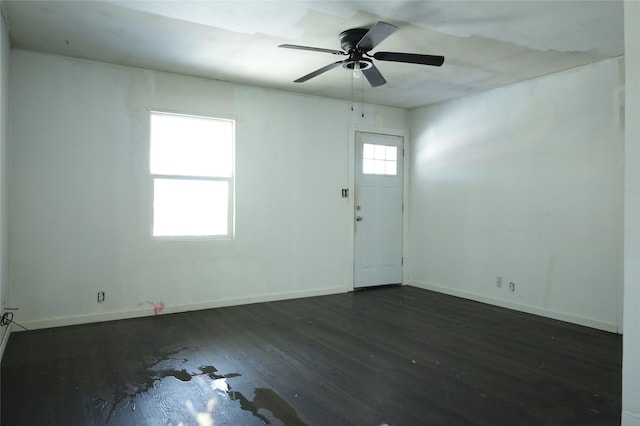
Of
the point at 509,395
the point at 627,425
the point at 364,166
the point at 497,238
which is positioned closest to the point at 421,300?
the point at 497,238

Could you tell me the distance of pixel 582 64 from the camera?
4.00 m

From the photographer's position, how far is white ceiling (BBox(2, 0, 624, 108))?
288 centimetres

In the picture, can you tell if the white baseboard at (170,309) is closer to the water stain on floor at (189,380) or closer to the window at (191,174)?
the window at (191,174)

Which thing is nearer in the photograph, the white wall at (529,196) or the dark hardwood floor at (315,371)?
the dark hardwood floor at (315,371)

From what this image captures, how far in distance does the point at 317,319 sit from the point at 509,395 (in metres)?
2.06

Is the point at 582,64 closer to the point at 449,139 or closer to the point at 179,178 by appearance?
the point at 449,139

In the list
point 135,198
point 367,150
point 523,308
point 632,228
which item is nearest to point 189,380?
point 135,198

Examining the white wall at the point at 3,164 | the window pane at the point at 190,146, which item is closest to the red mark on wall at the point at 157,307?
the white wall at the point at 3,164

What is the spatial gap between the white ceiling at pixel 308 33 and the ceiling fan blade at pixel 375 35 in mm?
184

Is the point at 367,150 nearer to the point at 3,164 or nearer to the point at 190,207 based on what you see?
the point at 190,207

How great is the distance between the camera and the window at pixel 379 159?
5715mm

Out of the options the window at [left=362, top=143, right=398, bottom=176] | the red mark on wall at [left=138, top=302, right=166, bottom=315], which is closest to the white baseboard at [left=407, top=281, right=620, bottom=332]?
the window at [left=362, top=143, right=398, bottom=176]

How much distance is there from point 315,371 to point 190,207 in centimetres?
245

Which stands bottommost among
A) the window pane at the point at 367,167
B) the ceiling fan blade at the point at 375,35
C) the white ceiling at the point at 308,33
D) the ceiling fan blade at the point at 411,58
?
the window pane at the point at 367,167
